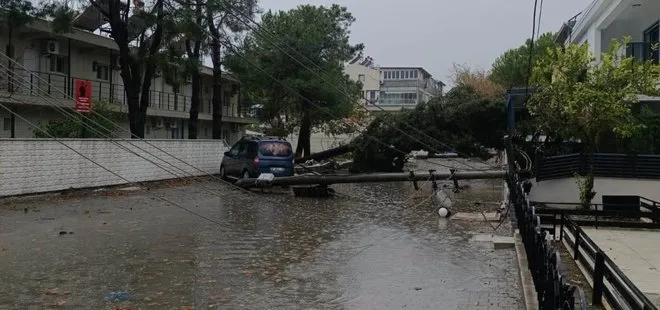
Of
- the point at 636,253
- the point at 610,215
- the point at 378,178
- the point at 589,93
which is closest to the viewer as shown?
the point at 636,253

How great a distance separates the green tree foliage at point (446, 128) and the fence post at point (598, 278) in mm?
18766

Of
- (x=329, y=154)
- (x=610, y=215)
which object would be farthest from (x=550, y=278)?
(x=329, y=154)

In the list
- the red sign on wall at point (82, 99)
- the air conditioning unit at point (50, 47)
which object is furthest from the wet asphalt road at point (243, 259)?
the air conditioning unit at point (50, 47)

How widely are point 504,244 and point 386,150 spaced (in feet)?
59.7

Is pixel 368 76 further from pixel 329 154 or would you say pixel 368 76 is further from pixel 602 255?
pixel 602 255

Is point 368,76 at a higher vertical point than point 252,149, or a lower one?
higher

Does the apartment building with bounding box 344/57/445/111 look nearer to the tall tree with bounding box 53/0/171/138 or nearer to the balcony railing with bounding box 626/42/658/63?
the tall tree with bounding box 53/0/171/138

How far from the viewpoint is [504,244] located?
1100 cm

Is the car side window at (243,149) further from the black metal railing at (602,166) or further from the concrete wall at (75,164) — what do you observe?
the black metal railing at (602,166)

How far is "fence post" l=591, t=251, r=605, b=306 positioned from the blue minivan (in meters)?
16.7

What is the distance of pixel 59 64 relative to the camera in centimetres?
2817

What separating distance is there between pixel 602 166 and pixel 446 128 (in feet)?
34.7

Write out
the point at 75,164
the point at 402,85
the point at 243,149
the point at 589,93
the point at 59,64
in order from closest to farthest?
1. the point at 589,93
2. the point at 75,164
3. the point at 243,149
4. the point at 59,64
5. the point at 402,85

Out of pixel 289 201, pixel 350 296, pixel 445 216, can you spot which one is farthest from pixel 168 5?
pixel 350 296
